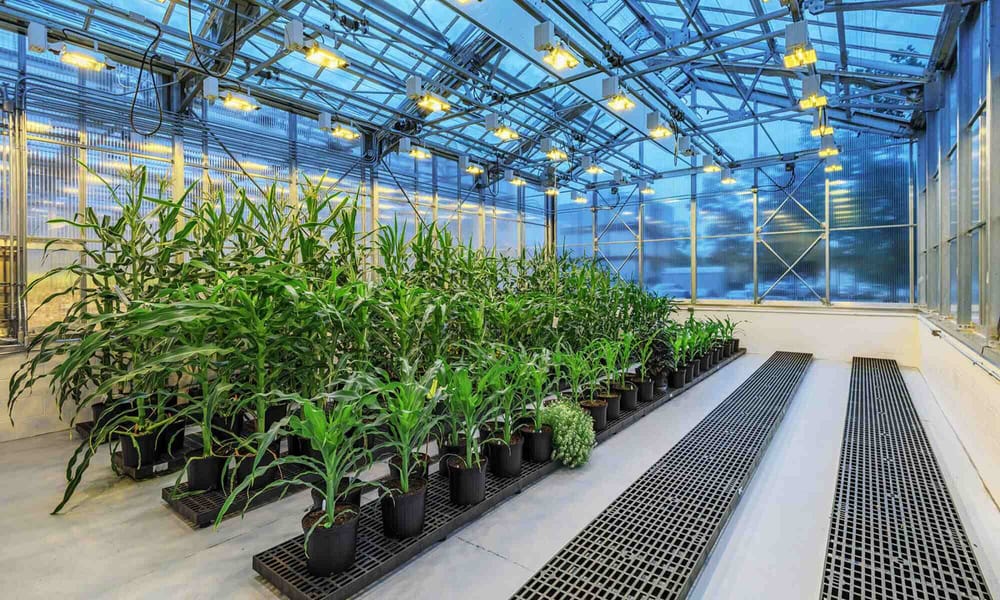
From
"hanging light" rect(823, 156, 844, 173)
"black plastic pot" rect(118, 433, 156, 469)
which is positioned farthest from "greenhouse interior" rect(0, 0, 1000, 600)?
"hanging light" rect(823, 156, 844, 173)

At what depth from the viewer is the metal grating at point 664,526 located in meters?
1.60

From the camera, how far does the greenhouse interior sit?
5.98 ft

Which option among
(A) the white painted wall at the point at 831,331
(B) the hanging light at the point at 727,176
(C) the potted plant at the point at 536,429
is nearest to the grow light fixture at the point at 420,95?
(C) the potted plant at the point at 536,429

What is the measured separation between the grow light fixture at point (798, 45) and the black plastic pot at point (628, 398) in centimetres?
276

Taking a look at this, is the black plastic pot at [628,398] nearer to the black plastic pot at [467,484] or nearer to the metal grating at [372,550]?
the metal grating at [372,550]

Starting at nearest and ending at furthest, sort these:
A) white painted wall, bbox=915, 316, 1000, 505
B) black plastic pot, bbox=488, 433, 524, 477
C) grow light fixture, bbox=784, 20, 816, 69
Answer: black plastic pot, bbox=488, 433, 524, 477, white painted wall, bbox=915, 316, 1000, 505, grow light fixture, bbox=784, 20, 816, 69

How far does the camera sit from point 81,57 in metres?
3.79

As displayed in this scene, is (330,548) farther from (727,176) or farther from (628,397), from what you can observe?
(727,176)

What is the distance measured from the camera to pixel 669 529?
195 cm

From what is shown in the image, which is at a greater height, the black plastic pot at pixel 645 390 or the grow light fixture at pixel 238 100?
the grow light fixture at pixel 238 100

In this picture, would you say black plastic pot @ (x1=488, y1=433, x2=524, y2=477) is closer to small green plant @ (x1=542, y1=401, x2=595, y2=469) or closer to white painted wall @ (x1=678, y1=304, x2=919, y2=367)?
small green plant @ (x1=542, y1=401, x2=595, y2=469)

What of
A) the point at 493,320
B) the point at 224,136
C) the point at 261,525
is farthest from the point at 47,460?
the point at 224,136

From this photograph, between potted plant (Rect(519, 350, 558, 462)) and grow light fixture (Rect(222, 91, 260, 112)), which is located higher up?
grow light fixture (Rect(222, 91, 260, 112))

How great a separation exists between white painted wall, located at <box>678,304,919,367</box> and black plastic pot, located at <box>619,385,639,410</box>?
4822 mm
